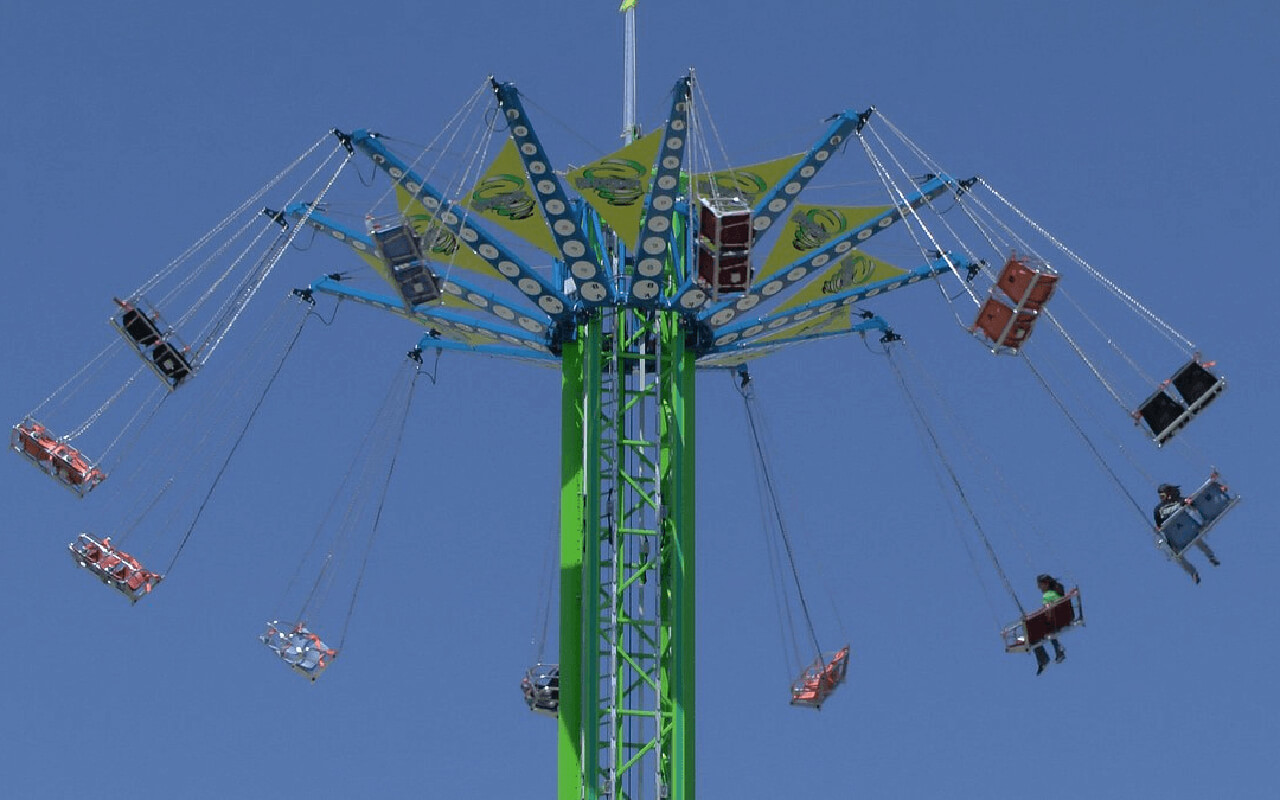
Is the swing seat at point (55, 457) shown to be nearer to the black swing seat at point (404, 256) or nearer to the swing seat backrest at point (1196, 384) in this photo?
the black swing seat at point (404, 256)

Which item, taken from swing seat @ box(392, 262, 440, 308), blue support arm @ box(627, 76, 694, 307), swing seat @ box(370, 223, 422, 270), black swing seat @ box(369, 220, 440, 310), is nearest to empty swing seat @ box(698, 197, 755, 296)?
blue support arm @ box(627, 76, 694, 307)

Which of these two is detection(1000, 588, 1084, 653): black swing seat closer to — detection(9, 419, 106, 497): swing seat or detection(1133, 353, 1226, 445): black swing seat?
detection(1133, 353, 1226, 445): black swing seat

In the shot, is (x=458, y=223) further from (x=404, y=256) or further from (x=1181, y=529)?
(x=1181, y=529)

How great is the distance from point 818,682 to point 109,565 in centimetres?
1267

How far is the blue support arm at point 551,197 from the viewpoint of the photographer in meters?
52.4

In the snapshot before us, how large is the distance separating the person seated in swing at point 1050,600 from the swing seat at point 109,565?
620 inches

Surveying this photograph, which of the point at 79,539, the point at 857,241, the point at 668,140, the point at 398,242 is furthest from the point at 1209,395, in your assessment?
the point at 79,539

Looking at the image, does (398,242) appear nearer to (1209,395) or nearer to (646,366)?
(646,366)

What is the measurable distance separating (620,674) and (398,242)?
8061 millimetres

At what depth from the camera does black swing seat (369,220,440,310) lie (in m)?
52.5

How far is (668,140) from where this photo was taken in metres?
52.2

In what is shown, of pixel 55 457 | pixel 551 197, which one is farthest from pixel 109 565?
pixel 551 197

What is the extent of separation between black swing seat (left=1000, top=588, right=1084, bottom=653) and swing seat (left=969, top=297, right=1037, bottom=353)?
14.4 ft

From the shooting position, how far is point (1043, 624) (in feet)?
182
